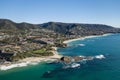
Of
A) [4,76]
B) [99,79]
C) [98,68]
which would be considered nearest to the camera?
[99,79]

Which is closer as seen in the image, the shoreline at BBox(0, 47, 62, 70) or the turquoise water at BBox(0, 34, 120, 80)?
the turquoise water at BBox(0, 34, 120, 80)

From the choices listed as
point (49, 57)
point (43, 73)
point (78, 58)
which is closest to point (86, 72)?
point (43, 73)

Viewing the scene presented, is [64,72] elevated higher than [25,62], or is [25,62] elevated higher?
[25,62]

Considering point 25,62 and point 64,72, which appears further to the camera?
point 25,62

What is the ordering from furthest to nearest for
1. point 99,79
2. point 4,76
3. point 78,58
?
1. point 78,58
2. point 4,76
3. point 99,79

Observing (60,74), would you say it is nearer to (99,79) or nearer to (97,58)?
(99,79)

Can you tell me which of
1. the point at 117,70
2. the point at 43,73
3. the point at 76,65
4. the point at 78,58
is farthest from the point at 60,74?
the point at 78,58

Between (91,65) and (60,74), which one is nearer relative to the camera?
(60,74)

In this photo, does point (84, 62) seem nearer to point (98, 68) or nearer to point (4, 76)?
point (98, 68)

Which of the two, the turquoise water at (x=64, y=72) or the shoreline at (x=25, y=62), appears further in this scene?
the shoreline at (x=25, y=62)
